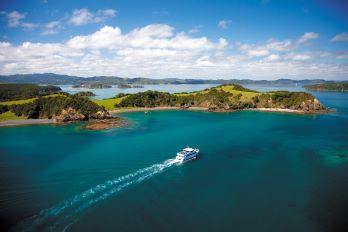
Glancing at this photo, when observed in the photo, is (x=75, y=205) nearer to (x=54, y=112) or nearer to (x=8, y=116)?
(x=54, y=112)

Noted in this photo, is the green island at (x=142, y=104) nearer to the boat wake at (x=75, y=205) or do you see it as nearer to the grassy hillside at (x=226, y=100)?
the grassy hillside at (x=226, y=100)

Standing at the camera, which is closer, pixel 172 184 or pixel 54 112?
pixel 172 184

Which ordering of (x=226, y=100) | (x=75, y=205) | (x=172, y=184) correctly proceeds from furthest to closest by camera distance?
1. (x=226, y=100)
2. (x=172, y=184)
3. (x=75, y=205)

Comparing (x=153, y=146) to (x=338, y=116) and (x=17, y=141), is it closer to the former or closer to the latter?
(x=17, y=141)

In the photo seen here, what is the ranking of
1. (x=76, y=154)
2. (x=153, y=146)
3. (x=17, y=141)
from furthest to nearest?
(x=17, y=141), (x=153, y=146), (x=76, y=154)

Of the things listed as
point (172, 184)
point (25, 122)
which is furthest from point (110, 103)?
point (172, 184)

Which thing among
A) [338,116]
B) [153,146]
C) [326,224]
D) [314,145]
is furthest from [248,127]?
[326,224]

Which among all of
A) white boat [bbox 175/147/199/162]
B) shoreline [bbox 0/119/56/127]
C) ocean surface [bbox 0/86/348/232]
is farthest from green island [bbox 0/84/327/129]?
white boat [bbox 175/147/199/162]

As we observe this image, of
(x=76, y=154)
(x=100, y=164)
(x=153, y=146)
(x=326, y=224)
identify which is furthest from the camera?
(x=153, y=146)
